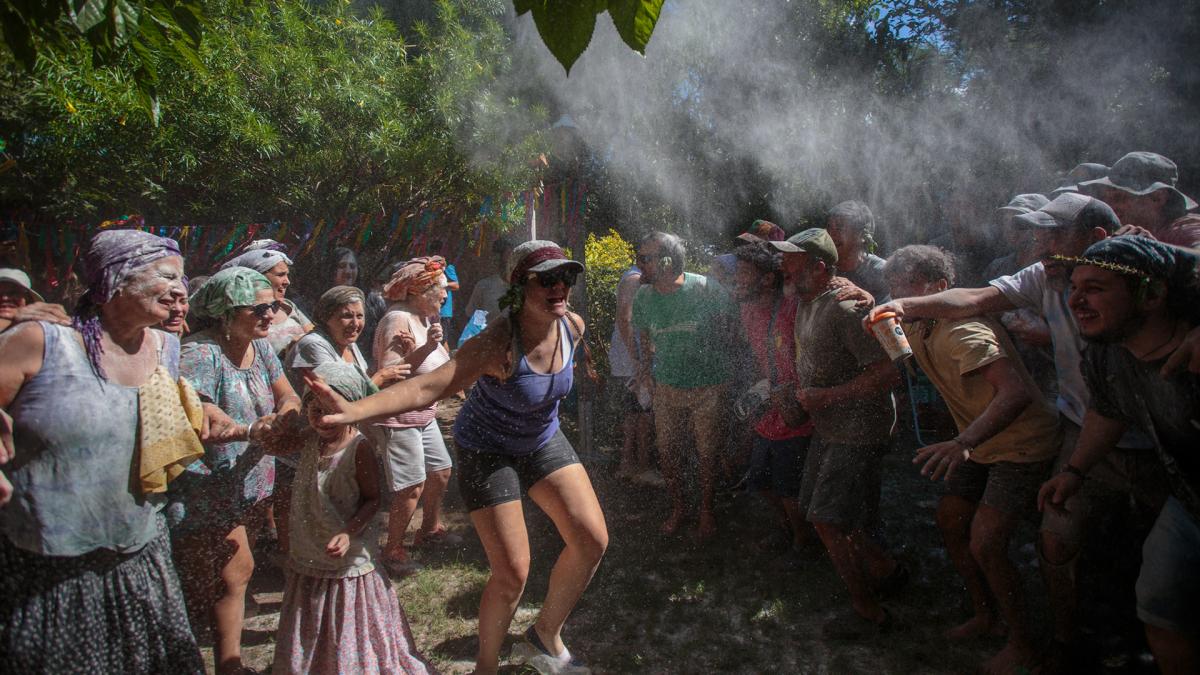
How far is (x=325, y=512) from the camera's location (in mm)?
2877

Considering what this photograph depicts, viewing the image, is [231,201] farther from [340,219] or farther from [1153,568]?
[1153,568]

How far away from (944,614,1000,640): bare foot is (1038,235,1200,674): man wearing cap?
3.59 feet

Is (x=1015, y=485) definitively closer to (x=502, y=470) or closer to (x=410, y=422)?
(x=502, y=470)

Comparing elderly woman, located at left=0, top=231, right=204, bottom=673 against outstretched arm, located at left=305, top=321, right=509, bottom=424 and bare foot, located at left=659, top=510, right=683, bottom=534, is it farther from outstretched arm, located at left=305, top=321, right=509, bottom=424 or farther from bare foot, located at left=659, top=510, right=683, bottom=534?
bare foot, located at left=659, top=510, right=683, bottom=534

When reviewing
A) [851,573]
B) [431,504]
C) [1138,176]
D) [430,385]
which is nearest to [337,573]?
[430,385]

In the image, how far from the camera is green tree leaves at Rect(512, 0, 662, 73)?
1346mm

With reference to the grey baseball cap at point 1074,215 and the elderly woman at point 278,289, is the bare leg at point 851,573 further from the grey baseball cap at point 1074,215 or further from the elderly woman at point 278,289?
the elderly woman at point 278,289

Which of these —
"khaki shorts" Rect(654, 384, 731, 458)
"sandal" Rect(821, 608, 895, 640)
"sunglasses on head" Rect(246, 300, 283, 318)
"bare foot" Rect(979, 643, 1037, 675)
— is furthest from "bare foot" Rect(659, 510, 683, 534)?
"sunglasses on head" Rect(246, 300, 283, 318)

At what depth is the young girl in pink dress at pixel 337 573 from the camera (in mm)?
2838

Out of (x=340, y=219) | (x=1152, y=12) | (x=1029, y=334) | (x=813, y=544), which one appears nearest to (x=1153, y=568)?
(x=1029, y=334)

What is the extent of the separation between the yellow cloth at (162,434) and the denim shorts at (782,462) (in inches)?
124

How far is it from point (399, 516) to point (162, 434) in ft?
6.26

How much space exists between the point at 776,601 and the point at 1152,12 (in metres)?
6.14

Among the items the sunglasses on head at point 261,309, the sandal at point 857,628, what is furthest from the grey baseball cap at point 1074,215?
the sunglasses on head at point 261,309
